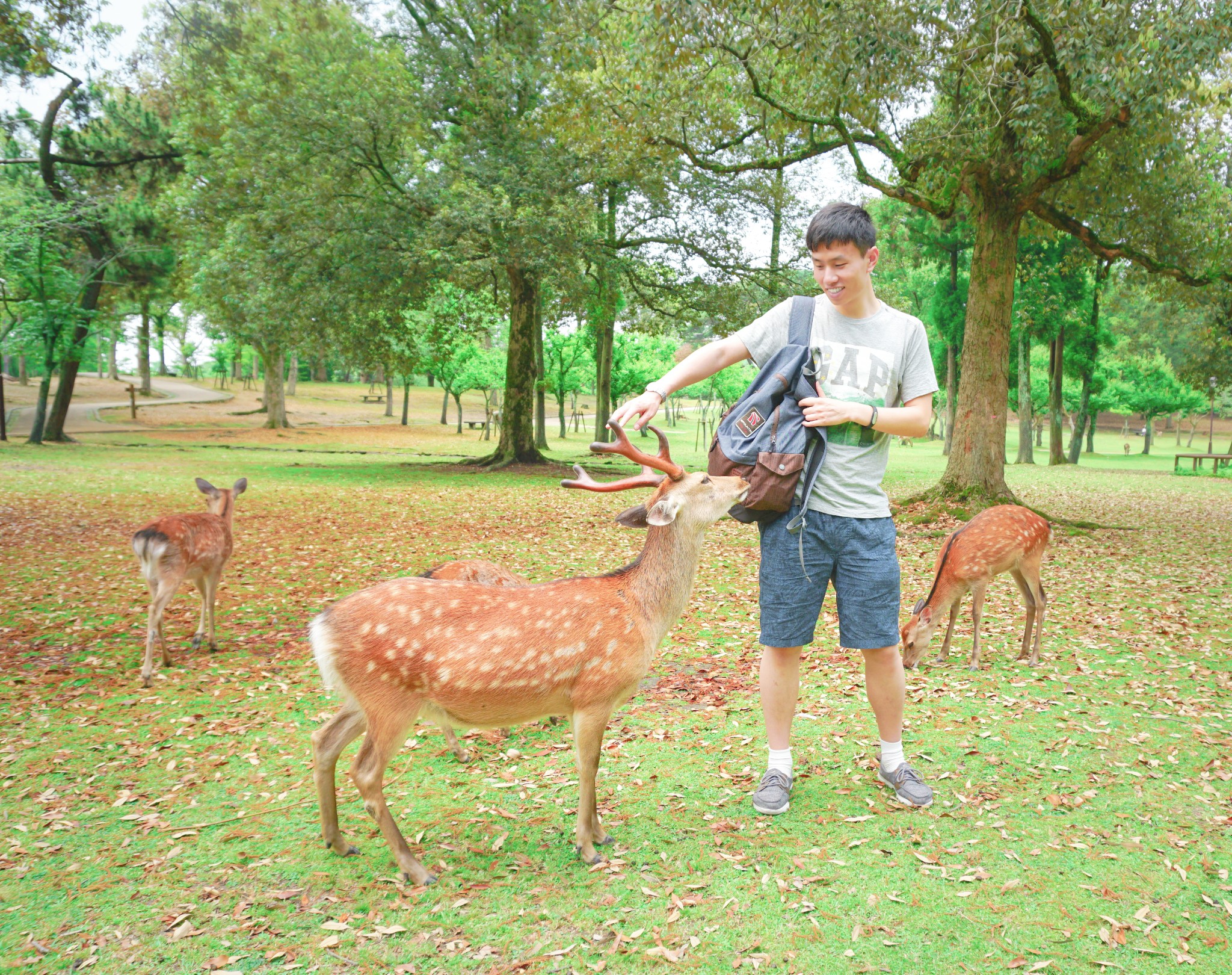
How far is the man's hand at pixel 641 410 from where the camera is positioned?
9.18 ft

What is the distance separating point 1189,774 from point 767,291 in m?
14.9

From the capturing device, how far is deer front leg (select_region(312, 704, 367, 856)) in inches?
118

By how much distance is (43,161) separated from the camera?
19344 millimetres

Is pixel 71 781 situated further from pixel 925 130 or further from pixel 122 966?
pixel 925 130

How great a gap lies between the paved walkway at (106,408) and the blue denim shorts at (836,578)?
29.0 metres

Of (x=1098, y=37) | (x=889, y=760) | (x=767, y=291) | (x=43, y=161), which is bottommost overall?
(x=889, y=760)

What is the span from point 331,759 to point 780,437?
2.00m

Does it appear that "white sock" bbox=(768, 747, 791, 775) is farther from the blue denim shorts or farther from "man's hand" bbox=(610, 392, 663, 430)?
"man's hand" bbox=(610, 392, 663, 430)

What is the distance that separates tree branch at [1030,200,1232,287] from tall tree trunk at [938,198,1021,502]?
0.87m

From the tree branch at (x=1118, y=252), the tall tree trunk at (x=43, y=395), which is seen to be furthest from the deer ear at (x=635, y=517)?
the tall tree trunk at (x=43, y=395)

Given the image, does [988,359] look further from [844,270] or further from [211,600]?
[211,600]

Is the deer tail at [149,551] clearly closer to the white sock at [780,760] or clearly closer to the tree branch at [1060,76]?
the white sock at [780,760]

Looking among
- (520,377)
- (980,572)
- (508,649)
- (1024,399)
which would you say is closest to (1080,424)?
(1024,399)

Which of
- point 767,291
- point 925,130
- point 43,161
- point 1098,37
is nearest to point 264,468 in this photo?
point 43,161
